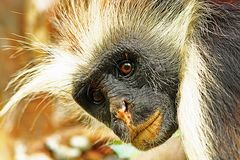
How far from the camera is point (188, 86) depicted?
3.15 metres

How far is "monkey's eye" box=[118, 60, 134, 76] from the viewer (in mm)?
3569

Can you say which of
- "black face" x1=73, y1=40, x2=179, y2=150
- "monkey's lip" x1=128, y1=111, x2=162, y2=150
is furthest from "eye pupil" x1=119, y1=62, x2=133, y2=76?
"monkey's lip" x1=128, y1=111, x2=162, y2=150

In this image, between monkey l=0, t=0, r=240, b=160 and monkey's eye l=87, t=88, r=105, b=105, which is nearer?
monkey l=0, t=0, r=240, b=160

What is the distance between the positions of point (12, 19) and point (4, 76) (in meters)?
0.69

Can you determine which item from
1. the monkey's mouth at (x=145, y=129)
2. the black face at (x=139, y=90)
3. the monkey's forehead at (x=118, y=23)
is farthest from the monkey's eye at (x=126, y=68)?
the monkey's mouth at (x=145, y=129)

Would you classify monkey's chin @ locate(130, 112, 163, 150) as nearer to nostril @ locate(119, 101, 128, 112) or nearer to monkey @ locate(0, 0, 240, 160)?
monkey @ locate(0, 0, 240, 160)

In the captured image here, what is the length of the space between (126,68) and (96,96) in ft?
1.07

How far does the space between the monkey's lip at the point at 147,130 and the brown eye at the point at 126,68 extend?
0.28 meters

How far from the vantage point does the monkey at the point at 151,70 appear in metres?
3.01

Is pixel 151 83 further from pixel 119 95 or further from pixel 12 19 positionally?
pixel 12 19

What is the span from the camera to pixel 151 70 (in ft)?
11.6

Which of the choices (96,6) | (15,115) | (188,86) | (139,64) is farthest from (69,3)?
(15,115)

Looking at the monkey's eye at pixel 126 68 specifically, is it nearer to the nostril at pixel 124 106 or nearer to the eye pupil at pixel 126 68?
the eye pupil at pixel 126 68

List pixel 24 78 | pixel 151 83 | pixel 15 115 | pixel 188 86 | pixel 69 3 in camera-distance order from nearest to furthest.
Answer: pixel 188 86 < pixel 151 83 < pixel 69 3 < pixel 24 78 < pixel 15 115
